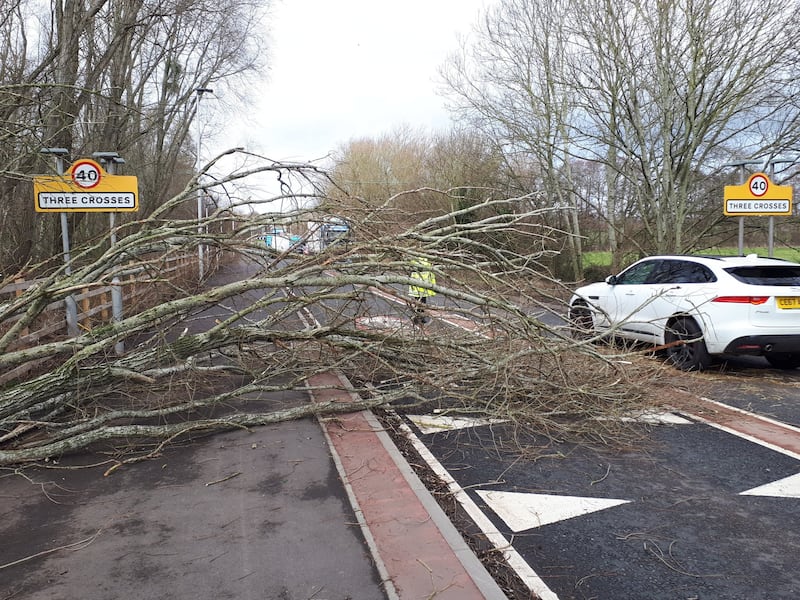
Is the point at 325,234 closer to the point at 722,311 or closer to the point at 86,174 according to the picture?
the point at 86,174

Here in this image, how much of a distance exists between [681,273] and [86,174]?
8850mm

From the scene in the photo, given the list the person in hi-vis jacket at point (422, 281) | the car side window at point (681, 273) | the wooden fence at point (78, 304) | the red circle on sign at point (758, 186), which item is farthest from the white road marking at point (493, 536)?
the red circle on sign at point (758, 186)

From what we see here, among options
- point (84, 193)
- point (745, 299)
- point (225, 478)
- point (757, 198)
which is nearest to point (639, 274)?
point (745, 299)

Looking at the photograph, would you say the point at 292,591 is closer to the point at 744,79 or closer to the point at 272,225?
the point at 272,225

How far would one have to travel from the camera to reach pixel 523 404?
228 inches

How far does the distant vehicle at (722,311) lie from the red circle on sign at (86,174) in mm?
7150

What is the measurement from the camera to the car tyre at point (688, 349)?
7.70m

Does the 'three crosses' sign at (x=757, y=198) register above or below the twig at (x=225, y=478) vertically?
above

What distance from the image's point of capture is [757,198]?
12500 millimetres

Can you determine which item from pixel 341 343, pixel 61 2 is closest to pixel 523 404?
pixel 341 343

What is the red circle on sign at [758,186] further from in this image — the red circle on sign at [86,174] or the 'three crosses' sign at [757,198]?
the red circle on sign at [86,174]

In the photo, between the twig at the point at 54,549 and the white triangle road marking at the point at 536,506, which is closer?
the twig at the point at 54,549

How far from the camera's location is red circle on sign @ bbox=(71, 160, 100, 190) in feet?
28.7

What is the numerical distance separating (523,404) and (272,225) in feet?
10.4
